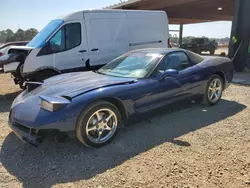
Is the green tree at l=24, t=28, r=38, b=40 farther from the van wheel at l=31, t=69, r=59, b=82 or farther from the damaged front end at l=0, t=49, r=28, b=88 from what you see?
the van wheel at l=31, t=69, r=59, b=82

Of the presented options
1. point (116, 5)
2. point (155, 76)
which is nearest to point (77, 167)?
point (155, 76)

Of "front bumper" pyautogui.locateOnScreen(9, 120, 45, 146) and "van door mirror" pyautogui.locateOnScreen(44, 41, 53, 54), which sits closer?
"front bumper" pyautogui.locateOnScreen(9, 120, 45, 146)

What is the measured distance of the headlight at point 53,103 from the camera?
3039 mm

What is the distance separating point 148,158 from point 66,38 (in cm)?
456

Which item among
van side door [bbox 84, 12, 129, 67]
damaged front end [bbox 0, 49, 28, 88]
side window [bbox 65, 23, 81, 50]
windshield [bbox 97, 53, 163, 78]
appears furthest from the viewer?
van side door [bbox 84, 12, 129, 67]

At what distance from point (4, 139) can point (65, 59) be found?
3.26 metres

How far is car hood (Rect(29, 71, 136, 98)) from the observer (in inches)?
133

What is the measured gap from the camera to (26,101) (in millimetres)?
3486

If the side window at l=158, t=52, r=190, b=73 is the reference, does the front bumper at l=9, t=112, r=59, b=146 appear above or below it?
below

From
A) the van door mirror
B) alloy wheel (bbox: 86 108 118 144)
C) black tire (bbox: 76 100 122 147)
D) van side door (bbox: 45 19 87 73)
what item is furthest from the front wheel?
the van door mirror

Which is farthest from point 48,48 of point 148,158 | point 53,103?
point 148,158

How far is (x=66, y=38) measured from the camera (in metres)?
6.51

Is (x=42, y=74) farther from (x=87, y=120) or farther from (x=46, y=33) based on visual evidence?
(x=87, y=120)

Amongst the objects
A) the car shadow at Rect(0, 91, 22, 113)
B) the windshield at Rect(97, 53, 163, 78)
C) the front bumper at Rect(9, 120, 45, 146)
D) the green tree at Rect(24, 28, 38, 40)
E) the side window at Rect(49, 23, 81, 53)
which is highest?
the green tree at Rect(24, 28, 38, 40)
